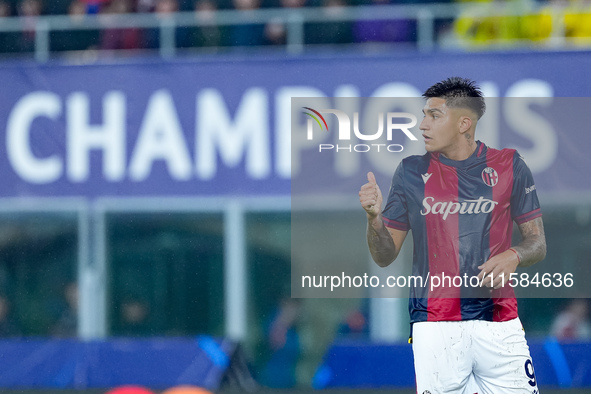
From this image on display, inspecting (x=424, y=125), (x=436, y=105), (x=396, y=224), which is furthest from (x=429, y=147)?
(x=396, y=224)

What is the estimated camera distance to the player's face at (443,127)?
5.00 meters

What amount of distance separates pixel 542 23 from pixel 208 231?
3381 millimetres

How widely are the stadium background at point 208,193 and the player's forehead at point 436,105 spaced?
1859 mm

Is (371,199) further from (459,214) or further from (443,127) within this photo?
(443,127)

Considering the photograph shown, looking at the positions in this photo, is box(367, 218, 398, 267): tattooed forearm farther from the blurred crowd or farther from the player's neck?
the blurred crowd

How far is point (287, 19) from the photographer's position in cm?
752

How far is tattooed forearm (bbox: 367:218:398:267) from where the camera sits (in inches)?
193

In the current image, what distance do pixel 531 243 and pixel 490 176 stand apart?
1.50ft

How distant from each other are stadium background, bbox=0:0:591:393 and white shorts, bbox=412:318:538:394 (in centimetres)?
215

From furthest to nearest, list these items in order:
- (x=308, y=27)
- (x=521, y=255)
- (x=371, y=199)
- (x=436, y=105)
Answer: (x=308, y=27) → (x=436, y=105) → (x=521, y=255) → (x=371, y=199)

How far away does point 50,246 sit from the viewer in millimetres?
7613

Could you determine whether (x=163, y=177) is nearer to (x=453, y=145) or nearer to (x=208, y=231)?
(x=208, y=231)

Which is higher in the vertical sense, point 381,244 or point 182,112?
point 182,112

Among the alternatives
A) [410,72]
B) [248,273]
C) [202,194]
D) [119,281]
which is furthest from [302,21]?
[119,281]
